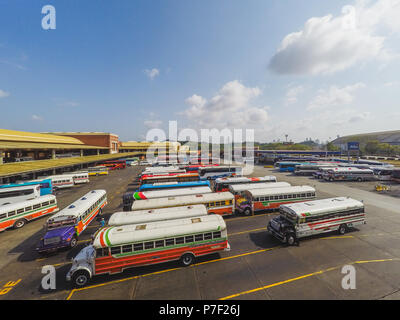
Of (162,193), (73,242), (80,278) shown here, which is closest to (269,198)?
(162,193)

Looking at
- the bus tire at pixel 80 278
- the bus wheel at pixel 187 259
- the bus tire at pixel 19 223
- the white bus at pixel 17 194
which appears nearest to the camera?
the bus tire at pixel 80 278

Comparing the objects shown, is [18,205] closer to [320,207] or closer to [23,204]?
[23,204]

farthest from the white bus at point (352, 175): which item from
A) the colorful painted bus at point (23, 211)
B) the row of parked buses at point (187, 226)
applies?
the colorful painted bus at point (23, 211)

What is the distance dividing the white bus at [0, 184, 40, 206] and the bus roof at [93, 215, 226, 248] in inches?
820

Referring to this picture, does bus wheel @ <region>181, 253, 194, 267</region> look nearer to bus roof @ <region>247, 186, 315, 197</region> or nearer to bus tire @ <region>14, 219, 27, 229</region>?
bus roof @ <region>247, 186, 315, 197</region>

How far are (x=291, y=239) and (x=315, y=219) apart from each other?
114 inches

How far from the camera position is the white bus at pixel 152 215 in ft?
42.5

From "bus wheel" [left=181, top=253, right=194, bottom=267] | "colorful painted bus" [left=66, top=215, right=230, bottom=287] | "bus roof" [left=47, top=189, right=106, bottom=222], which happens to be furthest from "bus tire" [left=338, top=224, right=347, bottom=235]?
"bus roof" [left=47, top=189, right=106, bottom=222]

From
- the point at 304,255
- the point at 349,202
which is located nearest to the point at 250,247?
the point at 304,255

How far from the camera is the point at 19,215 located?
693 inches

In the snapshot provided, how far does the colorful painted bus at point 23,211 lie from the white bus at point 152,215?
13.1 meters

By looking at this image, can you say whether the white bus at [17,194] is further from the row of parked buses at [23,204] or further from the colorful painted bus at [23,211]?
the colorful painted bus at [23,211]

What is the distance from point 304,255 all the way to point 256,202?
7900mm

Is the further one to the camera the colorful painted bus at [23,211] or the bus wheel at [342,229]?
the colorful painted bus at [23,211]
